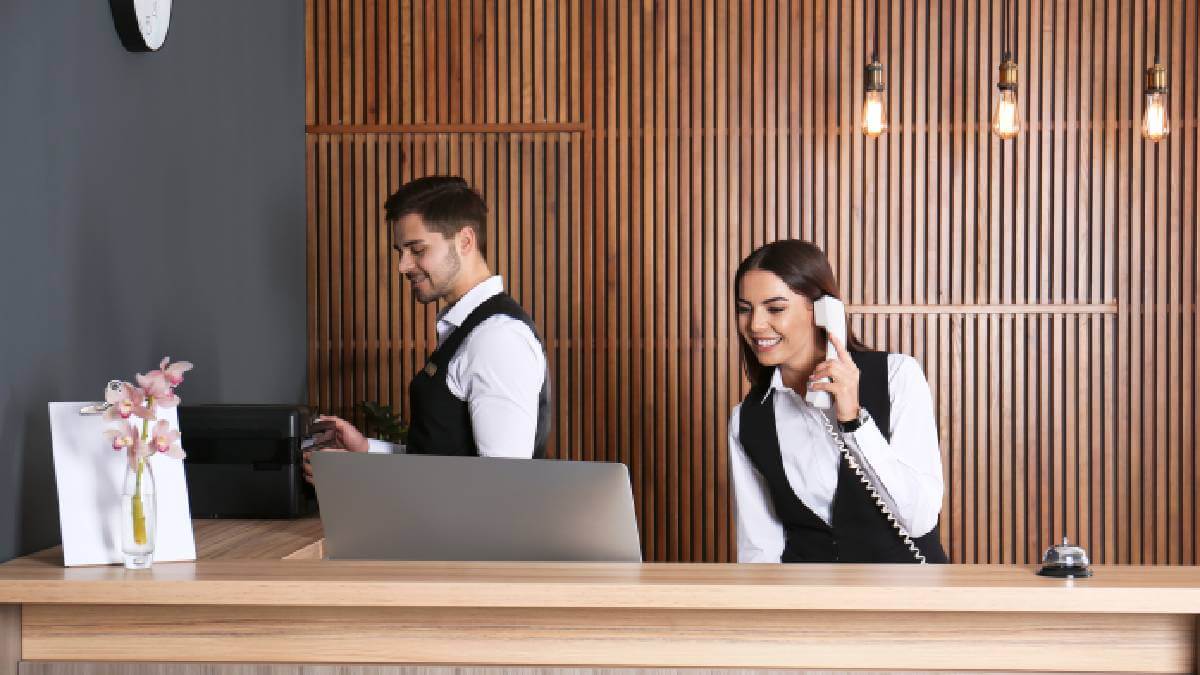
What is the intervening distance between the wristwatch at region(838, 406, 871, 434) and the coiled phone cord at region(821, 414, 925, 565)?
0.15 feet

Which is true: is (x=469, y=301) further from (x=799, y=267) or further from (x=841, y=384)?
(x=841, y=384)

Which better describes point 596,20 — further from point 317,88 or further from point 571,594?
point 571,594

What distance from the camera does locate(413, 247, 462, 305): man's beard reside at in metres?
3.53

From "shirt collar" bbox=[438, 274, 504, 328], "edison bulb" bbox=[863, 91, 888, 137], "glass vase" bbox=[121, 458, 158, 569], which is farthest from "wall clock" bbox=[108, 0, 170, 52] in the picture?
"edison bulb" bbox=[863, 91, 888, 137]

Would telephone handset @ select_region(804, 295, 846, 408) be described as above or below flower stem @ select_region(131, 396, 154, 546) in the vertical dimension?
above

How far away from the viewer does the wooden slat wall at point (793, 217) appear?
5.34 m

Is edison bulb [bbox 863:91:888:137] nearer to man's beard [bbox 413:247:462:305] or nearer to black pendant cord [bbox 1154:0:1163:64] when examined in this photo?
black pendant cord [bbox 1154:0:1163:64]

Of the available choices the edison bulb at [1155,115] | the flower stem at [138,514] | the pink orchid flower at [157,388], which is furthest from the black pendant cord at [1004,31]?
the flower stem at [138,514]

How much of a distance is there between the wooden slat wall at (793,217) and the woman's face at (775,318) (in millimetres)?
2215

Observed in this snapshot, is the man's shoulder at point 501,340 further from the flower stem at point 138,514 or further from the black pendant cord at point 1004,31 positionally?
the black pendant cord at point 1004,31

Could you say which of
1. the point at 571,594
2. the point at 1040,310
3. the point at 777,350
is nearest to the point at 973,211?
the point at 1040,310

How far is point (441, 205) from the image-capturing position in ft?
11.5

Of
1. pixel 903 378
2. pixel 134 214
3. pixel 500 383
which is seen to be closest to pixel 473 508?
pixel 500 383

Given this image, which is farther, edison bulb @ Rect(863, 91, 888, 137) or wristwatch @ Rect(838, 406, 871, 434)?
edison bulb @ Rect(863, 91, 888, 137)
